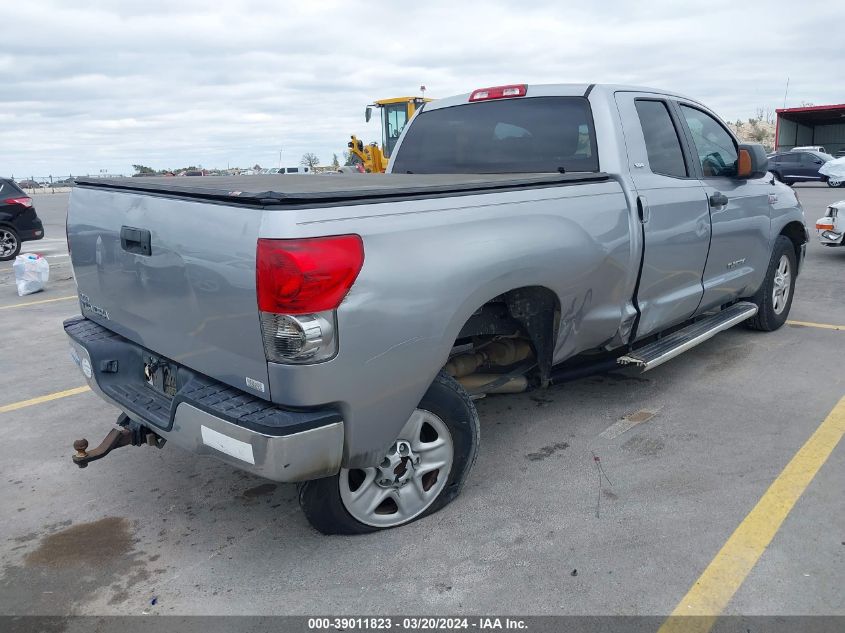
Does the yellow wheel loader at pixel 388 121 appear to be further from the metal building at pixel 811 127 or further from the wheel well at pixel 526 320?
the metal building at pixel 811 127

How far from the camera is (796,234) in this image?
6133 mm

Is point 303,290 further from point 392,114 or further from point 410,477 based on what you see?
point 392,114

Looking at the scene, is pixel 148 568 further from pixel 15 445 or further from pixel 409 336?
pixel 15 445

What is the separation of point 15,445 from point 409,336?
9.83ft

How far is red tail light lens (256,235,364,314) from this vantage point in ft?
7.87

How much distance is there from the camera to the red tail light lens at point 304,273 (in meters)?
2.40

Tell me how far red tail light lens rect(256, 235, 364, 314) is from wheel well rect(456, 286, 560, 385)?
100 cm

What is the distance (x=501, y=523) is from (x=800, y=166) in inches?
1143

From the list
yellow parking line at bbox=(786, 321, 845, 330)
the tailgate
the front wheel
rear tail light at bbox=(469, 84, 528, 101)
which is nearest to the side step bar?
yellow parking line at bbox=(786, 321, 845, 330)

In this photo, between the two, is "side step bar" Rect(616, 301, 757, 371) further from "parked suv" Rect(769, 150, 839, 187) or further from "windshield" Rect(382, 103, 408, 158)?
"parked suv" Rect(769, 150, 839, 187)

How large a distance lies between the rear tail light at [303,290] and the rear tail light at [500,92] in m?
2.51

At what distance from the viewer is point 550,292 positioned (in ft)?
11.4

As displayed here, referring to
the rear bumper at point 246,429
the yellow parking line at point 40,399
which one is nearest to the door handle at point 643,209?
the rear bumper at point 246,429

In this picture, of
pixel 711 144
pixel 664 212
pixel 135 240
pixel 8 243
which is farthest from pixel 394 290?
pixel 8 243
